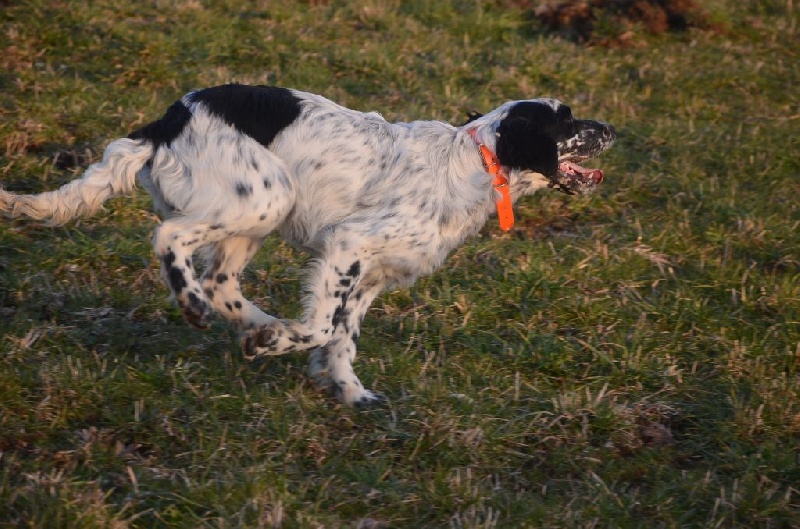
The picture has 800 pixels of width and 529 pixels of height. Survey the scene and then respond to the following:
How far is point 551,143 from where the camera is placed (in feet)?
14.3

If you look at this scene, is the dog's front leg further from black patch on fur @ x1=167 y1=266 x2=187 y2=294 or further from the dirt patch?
the dirt patch

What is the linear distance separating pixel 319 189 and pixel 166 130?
0.67 meters

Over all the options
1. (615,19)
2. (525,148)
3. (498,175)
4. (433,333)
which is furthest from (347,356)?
(615,19)

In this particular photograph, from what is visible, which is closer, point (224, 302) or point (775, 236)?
point (224, 302)

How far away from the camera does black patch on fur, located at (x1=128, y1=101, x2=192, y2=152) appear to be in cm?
418

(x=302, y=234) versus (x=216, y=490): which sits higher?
(x=302, y=234)

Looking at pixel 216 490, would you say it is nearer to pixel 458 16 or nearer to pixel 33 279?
pixel 33 279

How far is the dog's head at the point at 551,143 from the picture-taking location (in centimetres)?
433

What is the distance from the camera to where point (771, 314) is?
516 centimetres

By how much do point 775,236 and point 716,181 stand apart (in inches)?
33.0

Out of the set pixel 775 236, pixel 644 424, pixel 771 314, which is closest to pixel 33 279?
pixel 644 424

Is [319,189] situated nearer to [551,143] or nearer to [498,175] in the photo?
[498,175]

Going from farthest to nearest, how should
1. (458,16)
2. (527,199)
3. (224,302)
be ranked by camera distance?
(458,16), (527,199), (224,302)

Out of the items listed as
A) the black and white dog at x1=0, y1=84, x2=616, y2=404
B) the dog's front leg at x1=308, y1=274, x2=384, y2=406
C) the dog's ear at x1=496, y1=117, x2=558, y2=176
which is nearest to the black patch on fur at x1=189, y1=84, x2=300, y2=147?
the black and white dog at x1=0, y1=84, x2=616, y2=404
